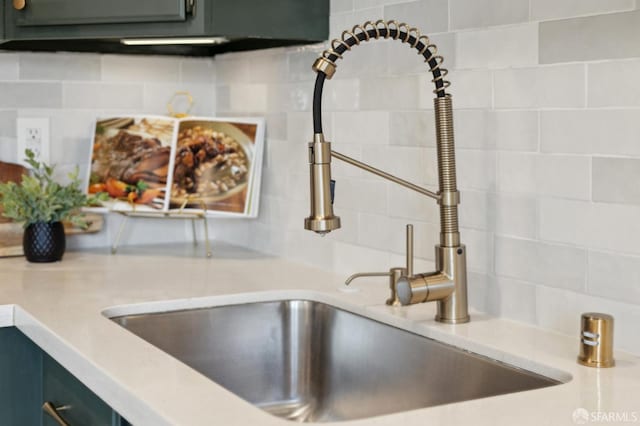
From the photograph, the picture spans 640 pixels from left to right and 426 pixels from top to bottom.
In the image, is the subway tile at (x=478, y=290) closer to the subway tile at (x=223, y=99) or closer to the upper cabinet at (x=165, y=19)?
the upper cabinet at (x=165, y=19)

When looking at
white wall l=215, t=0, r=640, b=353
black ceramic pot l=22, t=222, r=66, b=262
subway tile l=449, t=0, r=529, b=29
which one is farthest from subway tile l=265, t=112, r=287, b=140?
subway tile l=449, t=0, r=529, b=29

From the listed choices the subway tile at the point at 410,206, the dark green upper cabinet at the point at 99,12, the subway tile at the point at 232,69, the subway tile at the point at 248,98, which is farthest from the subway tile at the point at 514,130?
the subway tile at the point at 232,69

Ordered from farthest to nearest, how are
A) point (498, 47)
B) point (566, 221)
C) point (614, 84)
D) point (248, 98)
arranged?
→ point (248, 98), point (498, 47), point (566, 221), point (614, 84)

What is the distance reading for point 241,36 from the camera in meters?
1.98

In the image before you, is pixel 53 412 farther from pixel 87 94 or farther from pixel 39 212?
pixel 87 94

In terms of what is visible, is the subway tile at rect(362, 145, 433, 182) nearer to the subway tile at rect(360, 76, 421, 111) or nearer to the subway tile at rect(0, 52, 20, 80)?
the subway tile at rect(360, 76, 421, 111)

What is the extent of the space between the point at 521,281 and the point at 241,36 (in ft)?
2.70

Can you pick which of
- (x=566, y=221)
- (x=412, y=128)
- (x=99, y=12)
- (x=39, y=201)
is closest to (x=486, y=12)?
(x=412, y=128)

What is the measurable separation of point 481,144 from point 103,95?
4.00 ft

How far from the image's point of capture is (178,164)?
2377 millimetres

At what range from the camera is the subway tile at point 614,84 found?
4.41 ft

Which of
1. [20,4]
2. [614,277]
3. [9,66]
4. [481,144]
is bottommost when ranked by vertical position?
[614,277]

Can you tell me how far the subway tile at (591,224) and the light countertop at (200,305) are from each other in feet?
0.53

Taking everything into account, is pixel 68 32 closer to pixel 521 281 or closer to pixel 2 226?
pixel 2 226
